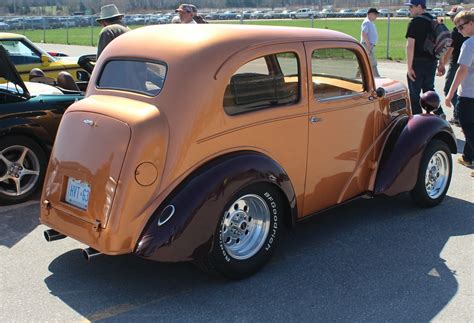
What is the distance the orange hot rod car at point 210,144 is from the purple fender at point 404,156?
6 cm

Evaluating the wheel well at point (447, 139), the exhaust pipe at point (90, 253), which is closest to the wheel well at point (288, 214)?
the exhaust pipe at point (90, 253)

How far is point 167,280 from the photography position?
3979 millimetres

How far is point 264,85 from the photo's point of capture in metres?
4.09

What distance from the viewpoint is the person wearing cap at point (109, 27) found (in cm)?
692

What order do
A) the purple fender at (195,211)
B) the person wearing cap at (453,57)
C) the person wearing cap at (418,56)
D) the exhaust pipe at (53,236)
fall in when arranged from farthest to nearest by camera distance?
the person wearing cap at (453,57) < the person wearing cap at (418,56) < the exhaust pipe at (53,236) < the purple fender at (195,211)

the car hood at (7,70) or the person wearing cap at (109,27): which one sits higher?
the person wearing cap at (109,27)

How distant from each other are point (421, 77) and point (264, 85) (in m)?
4.75

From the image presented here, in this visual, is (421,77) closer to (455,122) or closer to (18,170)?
(455,122)

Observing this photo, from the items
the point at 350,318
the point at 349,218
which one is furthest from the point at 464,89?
the point at 350,318

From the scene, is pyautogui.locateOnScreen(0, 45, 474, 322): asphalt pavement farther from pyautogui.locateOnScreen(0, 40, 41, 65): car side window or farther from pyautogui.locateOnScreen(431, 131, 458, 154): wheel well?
pyautogui.locateOnScreen(0, 40, 41, 65): car side window

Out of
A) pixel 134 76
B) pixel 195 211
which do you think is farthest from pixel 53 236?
pixel 134 76

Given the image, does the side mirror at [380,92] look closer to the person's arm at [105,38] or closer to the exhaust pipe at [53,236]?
the exhaust pipe at [53,236]

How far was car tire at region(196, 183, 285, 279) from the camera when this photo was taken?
12.3 feet

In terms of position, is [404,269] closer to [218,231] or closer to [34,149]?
[218,231]
